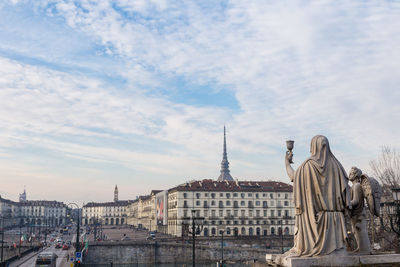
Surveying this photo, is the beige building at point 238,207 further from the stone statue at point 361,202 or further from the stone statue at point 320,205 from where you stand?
the stone statue at point 320,205

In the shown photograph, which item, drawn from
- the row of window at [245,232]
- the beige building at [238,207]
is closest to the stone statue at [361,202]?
the row of window at [245,232]

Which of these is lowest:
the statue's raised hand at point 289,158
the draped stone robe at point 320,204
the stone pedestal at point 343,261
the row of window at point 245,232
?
the row of window at point 245,232

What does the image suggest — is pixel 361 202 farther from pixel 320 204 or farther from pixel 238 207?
pixel 238 207

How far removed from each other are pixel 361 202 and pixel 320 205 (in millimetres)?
1529

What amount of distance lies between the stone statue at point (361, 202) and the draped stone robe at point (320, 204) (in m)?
0.86

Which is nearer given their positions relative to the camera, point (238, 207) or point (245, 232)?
point (245, 232)

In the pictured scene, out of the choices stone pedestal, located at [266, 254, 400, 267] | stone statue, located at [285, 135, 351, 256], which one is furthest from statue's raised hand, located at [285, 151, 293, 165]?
stone pedestal, located at [266, 254, 400, 267]

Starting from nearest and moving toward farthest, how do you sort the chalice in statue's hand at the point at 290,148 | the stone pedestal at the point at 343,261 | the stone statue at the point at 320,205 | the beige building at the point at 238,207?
the stone pedestal at the point at 343,261
the stone statue at the point at 320,205
the chalice in statue's hand at the point at 290,148
the beige building at the point at 238,207

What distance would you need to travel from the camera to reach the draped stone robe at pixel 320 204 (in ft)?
26.8

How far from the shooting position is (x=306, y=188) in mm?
8477

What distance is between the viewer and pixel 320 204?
27.5 ft

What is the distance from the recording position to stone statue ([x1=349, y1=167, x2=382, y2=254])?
8938 mm

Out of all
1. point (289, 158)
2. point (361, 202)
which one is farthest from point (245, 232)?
point (289, 158)

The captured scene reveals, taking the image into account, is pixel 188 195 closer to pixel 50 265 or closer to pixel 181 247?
pixel 181 247
